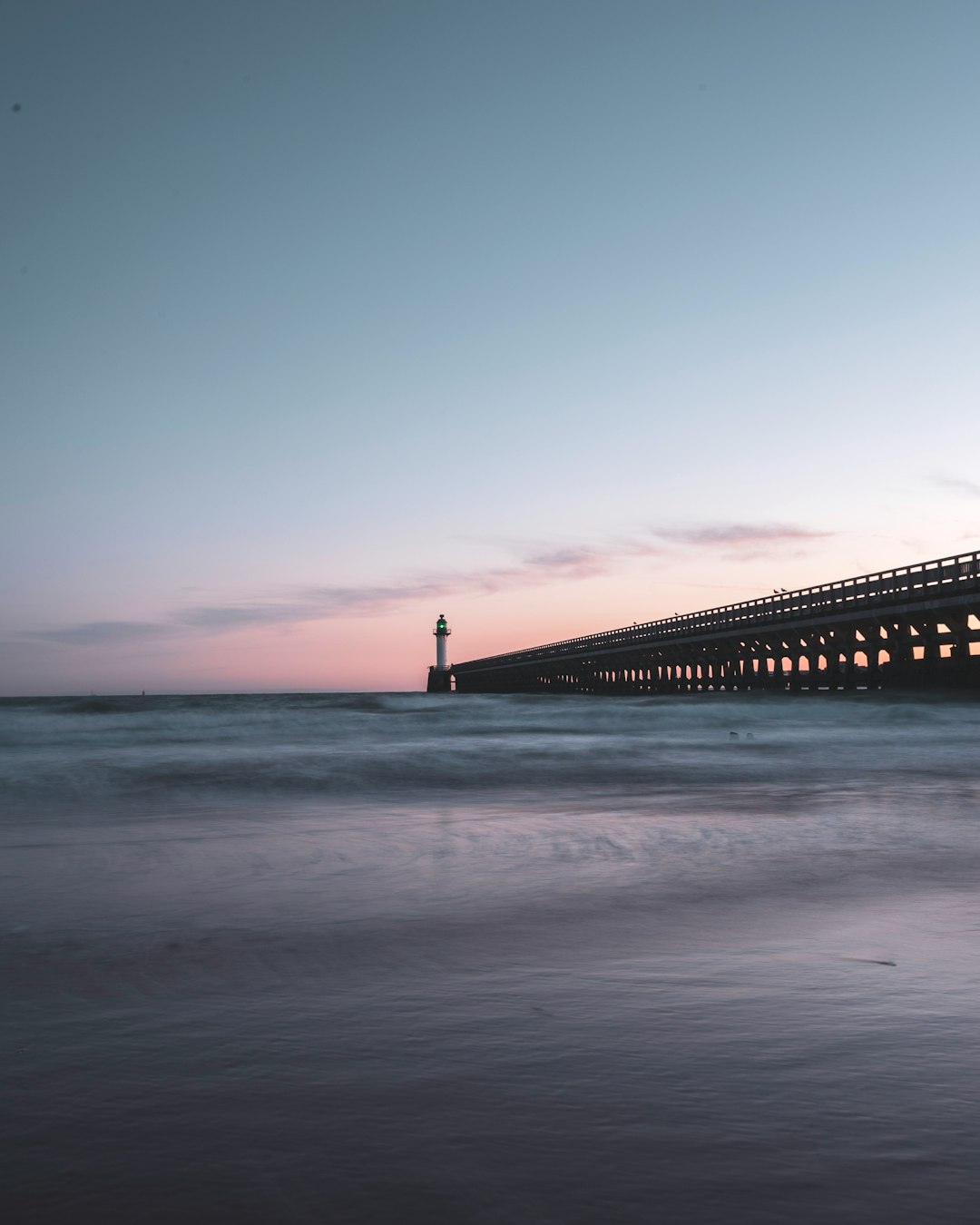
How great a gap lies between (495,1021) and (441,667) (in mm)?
139164

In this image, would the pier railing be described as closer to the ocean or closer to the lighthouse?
the ocean

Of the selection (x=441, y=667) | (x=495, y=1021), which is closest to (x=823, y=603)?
(x=495, y=1021)

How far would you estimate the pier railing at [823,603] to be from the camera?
133 ft

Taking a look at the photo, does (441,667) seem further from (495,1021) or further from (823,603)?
(495,1021)

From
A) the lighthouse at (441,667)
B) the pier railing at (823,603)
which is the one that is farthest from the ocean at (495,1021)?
the lighthouse at (441,667)

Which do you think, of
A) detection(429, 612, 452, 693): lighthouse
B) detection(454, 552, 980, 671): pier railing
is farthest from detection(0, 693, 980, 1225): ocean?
detection(429, 612, 452, 693): lighthouse

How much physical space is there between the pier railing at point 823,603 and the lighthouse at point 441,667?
53441 mm

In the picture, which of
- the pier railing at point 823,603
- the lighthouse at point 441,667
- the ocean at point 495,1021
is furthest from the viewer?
the lighthouse at point 441,667

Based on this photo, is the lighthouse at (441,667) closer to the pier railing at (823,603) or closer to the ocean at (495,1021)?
the pier railing at (823,603)

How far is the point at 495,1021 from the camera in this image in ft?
12.2

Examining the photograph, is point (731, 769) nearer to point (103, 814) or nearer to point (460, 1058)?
point (103, 814)

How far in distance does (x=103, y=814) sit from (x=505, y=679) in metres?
115

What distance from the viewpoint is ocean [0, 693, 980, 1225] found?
7.88 ft

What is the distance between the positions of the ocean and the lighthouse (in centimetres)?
13166
